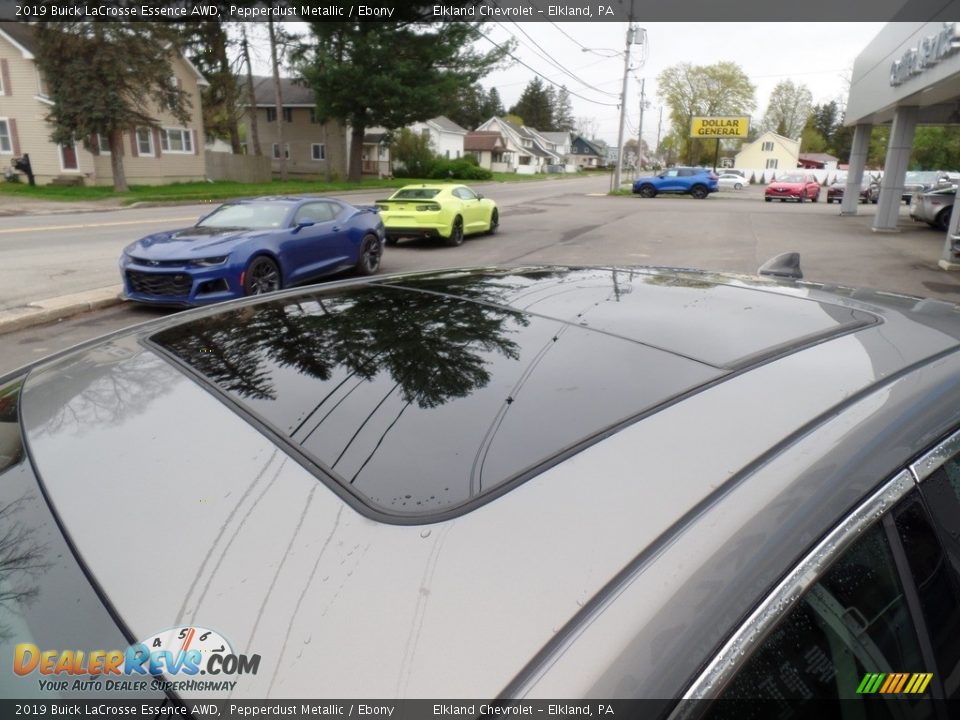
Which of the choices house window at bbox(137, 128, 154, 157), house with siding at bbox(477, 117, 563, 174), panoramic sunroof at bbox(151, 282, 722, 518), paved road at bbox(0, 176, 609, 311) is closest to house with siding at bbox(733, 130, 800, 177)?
house with siding at bbox(477, 117, 563, 174)

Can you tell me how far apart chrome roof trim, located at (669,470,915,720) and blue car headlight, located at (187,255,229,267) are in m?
8.51

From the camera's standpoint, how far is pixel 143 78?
1090 inches

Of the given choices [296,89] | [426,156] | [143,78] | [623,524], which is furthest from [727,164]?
[623,524]

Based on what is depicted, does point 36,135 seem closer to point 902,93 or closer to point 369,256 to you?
point 369,256

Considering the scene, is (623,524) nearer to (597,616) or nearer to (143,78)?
(597,616)

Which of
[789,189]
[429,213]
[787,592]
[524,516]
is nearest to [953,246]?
[429,213]

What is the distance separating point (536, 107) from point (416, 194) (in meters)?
131

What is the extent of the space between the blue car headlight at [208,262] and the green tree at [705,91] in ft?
281

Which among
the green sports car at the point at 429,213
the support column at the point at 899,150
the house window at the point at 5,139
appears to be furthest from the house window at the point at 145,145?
the support column at the point at 899,150

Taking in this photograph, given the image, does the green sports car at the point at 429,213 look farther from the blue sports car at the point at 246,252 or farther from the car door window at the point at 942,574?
the car door window at the point at 942,574

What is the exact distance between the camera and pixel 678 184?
40.5 m

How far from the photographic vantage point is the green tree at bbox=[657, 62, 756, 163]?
3295 inches

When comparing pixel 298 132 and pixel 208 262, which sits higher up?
pixel 298 132

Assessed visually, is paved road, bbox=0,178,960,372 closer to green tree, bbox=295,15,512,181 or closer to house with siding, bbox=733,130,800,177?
green tree, bbox=295,15,512,181
